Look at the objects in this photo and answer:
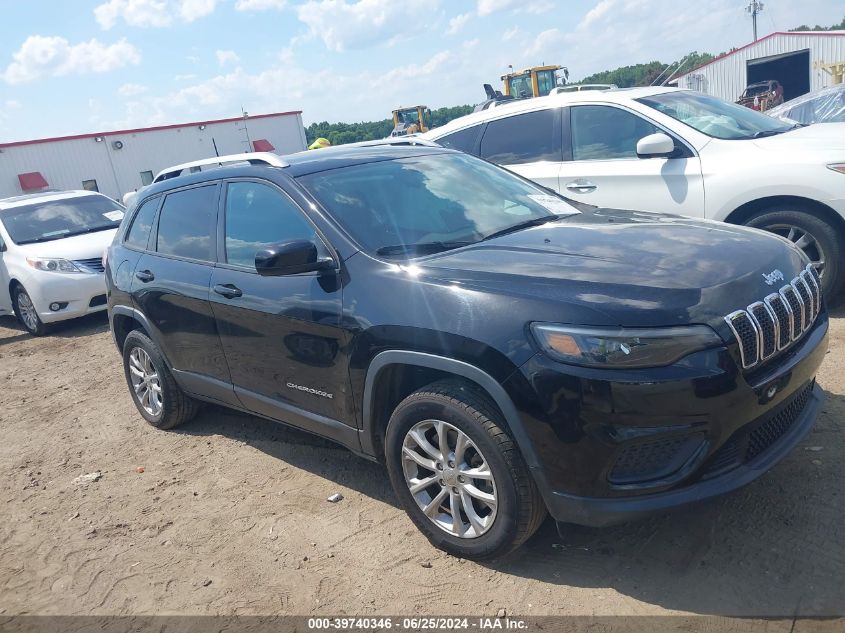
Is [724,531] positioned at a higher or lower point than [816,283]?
lower

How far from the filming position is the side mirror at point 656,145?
5.52 meters

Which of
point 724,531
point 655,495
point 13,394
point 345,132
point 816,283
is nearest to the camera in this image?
point 655,495

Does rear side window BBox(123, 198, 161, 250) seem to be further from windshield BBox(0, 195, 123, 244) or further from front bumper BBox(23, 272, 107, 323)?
windshield BBox(0, 195, 123, 244)

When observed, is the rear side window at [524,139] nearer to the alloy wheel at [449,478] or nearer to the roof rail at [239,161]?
the roof rail at [239,161]

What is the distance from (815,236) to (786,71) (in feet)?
115

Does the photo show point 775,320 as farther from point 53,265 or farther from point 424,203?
point 53,265

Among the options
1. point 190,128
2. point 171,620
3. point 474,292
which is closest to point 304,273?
point 474,292

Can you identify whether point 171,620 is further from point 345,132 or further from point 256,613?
A: point 345,132

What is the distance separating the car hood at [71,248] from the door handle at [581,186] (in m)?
6.01

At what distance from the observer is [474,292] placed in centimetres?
281

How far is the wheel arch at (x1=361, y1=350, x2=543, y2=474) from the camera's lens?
266 centimetres

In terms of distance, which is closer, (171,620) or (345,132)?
(171,620)

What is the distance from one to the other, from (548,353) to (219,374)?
2.38 m

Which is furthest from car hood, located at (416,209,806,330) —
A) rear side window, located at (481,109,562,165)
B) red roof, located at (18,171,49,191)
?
red roof, located at (18,171,49,191)
